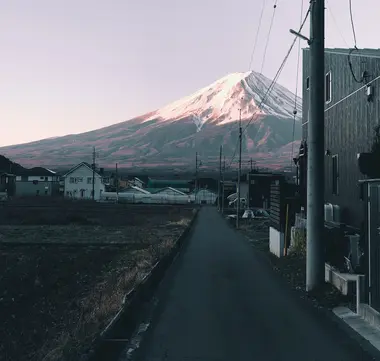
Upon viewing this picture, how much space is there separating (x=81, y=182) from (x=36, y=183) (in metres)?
10.5

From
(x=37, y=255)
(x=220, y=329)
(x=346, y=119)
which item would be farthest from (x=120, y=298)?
(x=37, y=255)

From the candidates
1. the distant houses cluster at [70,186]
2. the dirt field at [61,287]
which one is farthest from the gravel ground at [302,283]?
the distant houses cluster at [70,186]

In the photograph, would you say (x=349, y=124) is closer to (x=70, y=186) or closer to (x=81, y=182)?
(x=81, y=182)

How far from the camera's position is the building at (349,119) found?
13.8 m

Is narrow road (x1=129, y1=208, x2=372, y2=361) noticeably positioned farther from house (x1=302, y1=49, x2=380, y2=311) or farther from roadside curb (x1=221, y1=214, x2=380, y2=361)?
house (x1=302, y1=49, x2=380, y2=311)

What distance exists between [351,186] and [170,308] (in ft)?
28.2

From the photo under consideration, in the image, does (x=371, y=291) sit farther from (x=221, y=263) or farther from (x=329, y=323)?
(x=221, y=263)

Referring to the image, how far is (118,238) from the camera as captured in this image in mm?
29484

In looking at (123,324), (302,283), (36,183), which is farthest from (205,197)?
(123,324)

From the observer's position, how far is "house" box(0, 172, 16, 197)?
89312mm

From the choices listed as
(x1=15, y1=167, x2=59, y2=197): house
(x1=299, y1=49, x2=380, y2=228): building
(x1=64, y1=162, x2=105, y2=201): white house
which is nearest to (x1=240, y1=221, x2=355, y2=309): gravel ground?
(x1=299, y1=49, x2=380, y2=228): building

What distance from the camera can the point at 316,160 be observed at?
10266mm

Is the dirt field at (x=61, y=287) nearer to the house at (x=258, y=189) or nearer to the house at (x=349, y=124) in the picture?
the house at (x=349, y=124)

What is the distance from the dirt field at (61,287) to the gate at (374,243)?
3.64 m
